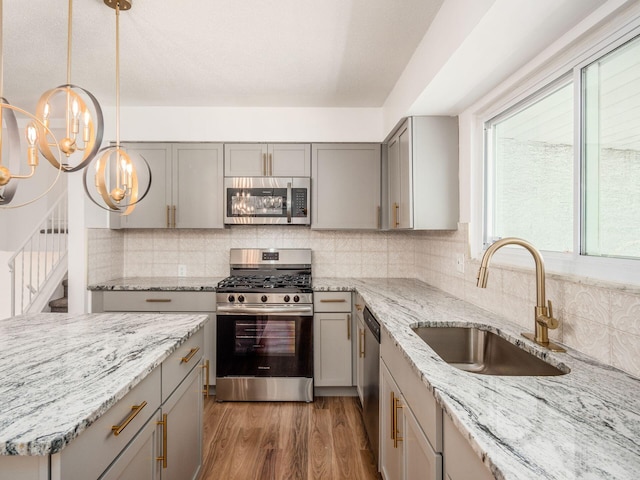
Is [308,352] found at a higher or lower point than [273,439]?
higher

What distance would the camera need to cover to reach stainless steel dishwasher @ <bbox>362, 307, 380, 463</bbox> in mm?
2104

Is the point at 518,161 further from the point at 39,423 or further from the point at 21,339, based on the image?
the point at 21,339

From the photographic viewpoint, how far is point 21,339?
1.50m

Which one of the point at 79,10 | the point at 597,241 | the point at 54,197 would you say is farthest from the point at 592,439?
the point at 54,197

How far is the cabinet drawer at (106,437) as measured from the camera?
0.87 m

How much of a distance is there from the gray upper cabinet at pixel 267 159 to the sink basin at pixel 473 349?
197 cm

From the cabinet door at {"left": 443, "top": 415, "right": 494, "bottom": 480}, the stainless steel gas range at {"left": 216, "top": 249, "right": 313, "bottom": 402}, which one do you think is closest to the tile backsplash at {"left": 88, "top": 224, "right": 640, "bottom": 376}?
the stainless steel gas range at {"left": 216, "top": 249, "right": 313, "bottom": 402}

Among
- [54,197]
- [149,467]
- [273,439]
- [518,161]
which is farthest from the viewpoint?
[54,197]

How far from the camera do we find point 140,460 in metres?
1.26

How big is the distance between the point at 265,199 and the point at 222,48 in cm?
132

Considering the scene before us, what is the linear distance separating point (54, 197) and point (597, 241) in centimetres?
593

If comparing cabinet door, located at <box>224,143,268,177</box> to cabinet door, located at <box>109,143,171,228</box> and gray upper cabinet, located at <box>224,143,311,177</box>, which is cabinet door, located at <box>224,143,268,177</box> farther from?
cabinet door, located at <box>109,143,171,228</box>

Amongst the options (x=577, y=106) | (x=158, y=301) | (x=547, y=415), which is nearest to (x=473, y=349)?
(x=547, y=415)

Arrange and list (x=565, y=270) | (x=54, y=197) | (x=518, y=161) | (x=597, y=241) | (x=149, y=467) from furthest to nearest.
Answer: (x=54, y=197), (x=518, y=161), (x=565, y=270), (x=597, y=241), (x=149, y=467)
